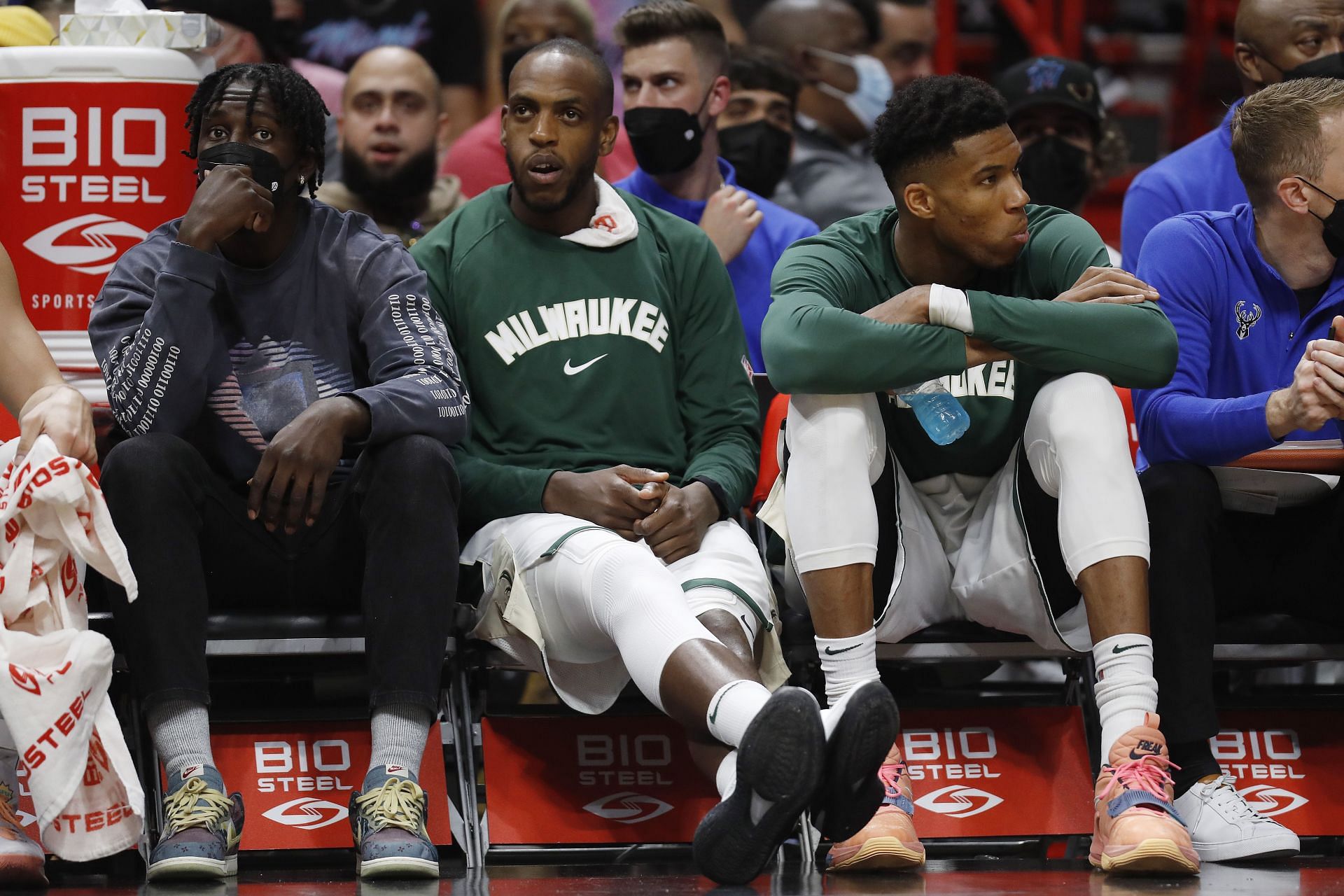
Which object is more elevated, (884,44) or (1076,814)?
(884,44)

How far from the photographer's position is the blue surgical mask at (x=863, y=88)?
6488 millimetres

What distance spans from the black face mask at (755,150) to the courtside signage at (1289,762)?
2.33 meters

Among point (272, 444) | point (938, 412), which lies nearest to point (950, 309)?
point (938, 412)

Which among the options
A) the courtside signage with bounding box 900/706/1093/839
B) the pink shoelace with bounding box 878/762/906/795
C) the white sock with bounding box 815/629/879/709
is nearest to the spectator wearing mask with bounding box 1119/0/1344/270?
the courtside signage with bounding box 900/706/1093/839

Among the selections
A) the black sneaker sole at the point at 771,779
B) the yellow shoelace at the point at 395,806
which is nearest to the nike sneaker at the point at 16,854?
the yellow shoelace at the point at 395,806

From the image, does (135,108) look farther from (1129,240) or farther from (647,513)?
(1129,240)

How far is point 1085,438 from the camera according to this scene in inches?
113

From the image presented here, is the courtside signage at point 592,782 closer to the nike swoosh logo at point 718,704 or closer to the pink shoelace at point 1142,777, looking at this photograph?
the nike swoosh logo at point 718,704

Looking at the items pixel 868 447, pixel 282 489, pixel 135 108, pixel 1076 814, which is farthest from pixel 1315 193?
pixel 135 108

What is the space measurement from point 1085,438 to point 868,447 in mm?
363

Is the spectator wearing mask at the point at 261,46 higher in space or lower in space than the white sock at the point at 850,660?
higher

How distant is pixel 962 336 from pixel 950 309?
5cm

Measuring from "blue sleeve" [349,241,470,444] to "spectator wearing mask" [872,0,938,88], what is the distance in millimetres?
4189

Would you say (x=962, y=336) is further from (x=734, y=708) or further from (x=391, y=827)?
(x=391, y=827)
